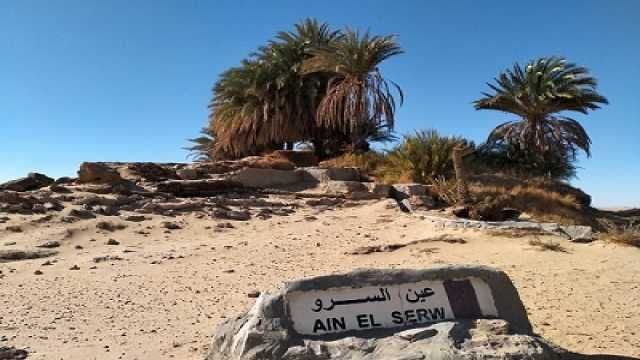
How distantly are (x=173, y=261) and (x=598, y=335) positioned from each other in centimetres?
640

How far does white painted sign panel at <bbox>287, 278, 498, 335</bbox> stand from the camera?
4.26m

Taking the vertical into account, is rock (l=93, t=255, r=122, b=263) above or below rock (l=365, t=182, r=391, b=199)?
below

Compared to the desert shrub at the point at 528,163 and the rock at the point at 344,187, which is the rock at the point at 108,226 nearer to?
the rock at the point at 344,187

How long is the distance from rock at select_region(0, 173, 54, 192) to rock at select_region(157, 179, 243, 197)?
3697mm

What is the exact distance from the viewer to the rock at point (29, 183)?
51.1 feet

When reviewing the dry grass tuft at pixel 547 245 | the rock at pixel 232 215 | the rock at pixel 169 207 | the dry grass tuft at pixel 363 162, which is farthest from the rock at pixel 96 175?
the dry grass tuft at pixel 547 245

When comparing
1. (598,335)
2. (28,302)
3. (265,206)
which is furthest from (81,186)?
(598,335)

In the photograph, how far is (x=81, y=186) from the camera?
48.8 feet

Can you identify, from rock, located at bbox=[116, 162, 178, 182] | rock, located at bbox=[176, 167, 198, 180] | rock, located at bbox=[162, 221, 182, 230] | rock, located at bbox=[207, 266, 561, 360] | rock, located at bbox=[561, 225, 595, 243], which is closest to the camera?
rock, located at bbox=[207, 266, 561, 360]

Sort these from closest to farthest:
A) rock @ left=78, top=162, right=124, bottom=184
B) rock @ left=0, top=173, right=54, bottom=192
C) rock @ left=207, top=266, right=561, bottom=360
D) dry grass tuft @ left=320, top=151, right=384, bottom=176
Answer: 1. rock @ left=207, top=266, right=561, bottom=360
2. rock @ left=78, top=162, right=124, bottom=184
3. rock @ left=0, top=173, right=54, bottom=192
4. dry grass tuft @ left=320, top=151, right=384, bottom=176

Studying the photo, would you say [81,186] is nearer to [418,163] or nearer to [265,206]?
[265,206]

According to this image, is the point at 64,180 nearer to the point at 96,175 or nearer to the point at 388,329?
the point at 96,175

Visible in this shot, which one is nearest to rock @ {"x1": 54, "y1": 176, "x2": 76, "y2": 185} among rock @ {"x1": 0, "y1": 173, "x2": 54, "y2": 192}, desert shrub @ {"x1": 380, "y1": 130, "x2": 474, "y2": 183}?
rock @ {"x1": 0, "y1": 173, "x2": 54, "y2": 192}

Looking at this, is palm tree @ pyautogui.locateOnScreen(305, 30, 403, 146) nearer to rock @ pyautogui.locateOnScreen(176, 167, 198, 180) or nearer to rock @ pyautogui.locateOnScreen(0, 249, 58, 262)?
→ rock @ pyautogui.locateOnScreen(176, 167, 198, 180)
